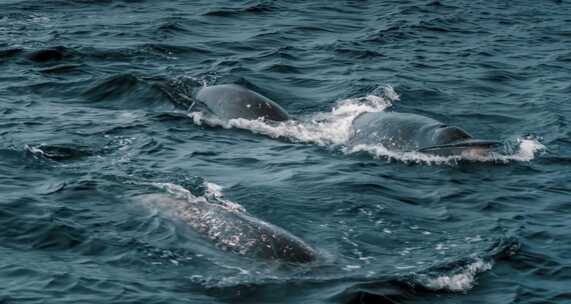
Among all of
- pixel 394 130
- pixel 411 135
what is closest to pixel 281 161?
pixel 394 130

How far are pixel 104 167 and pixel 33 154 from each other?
1417mm

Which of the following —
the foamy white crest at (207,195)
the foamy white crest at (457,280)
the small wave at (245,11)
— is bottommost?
the small wave at (245,11)

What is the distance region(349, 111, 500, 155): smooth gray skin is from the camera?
16.6m

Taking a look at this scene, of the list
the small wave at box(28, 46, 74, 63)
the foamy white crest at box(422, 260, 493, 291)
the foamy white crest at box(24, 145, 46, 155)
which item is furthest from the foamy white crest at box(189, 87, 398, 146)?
the foamy white crest at box(422, 260, 493, 291)

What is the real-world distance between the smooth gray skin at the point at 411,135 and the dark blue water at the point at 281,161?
238mm

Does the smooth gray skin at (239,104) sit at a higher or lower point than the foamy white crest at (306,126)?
higher

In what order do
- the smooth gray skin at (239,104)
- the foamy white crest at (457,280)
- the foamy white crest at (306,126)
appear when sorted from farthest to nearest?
the smooth gray skin at (239,104) < the foamy white crest at (306,126) < the foamy white crest at (457,280)

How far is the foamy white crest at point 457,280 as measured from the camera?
11828 millimetres

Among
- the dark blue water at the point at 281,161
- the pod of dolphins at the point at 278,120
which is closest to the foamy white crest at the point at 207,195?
the dark blue water at the point at 281,161

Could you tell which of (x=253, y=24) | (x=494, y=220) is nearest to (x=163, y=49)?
(x=253, y=24)

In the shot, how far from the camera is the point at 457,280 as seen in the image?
12000 mm

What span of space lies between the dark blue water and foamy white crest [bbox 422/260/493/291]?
0.10 ft

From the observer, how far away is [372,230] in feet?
44.9

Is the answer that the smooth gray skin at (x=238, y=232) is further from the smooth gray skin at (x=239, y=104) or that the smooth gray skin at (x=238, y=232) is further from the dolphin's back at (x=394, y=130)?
the smooth gray skin at (x=239, y=104)
